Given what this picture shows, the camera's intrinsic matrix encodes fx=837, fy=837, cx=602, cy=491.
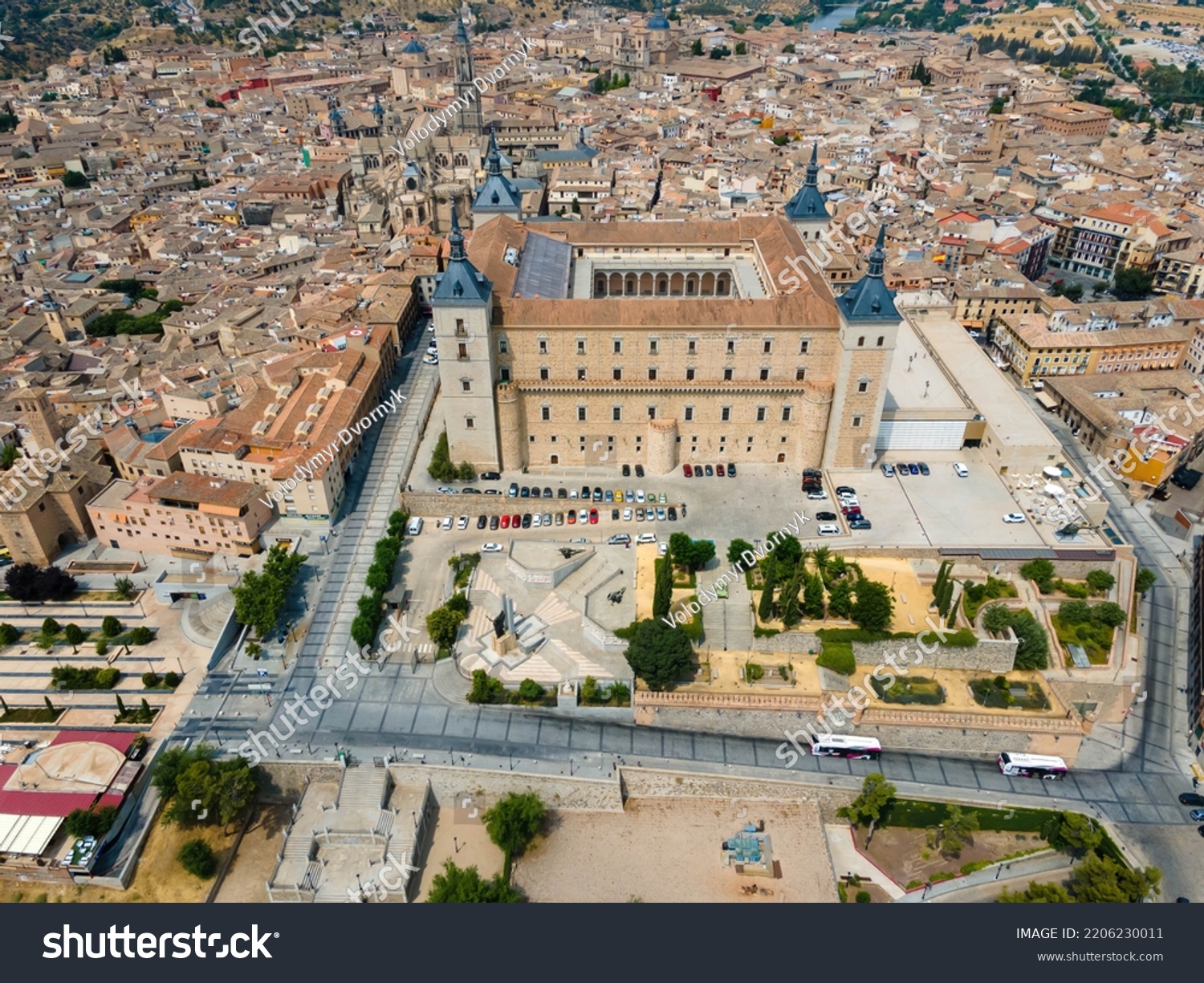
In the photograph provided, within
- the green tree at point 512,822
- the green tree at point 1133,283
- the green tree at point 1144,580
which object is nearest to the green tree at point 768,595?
the green tree at point 512,822

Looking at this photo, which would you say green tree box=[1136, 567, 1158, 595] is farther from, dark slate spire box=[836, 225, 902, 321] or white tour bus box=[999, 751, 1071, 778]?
dark slate spire box=[836, 225, 902, 321]

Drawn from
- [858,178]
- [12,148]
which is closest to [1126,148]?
[858,178]

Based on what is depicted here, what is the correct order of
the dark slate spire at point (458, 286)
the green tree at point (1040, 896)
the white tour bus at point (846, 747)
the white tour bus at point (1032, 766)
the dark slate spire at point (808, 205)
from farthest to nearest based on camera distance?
the dark slate spire at point (808, 205) < the dark slate spire at point (458, 286) < the white tour bus at point (846, 747) < the white tour bus at point (1032, 766) < the green tree at point (1040, 896)

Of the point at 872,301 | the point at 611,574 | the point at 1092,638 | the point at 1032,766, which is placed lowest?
the point at 1032,766

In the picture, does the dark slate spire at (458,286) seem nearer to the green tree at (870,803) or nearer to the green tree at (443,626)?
the green tree at (443,626)

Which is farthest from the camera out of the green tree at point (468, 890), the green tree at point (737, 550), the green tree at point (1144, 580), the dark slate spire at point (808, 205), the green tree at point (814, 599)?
the dark slate spire at point (808, 205)

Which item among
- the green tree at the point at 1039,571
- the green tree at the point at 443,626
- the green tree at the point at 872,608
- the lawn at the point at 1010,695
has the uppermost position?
the green tree at the point at 872,608

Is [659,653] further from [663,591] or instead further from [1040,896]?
[1040,896]

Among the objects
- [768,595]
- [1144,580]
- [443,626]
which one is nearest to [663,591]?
[768,595]
